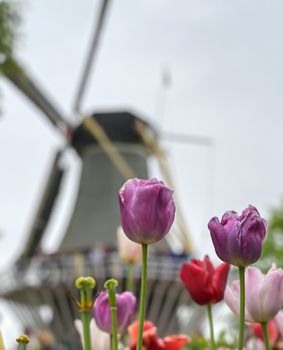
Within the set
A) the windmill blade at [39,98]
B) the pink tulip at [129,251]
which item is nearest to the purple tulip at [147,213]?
the pink tulip at [129,251]

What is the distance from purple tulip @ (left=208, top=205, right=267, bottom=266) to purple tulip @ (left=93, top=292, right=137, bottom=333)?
0.37 metres

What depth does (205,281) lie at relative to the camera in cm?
166

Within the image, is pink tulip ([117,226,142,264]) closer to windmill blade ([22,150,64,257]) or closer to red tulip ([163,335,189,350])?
red tulip ([163,335,189,350])

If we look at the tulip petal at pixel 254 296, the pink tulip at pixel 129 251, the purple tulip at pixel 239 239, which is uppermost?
the purple tulip at pixel 239 239

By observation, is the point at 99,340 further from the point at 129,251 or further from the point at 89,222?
the point at 89,222

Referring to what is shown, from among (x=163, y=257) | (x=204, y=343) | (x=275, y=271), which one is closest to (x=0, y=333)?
(x=275, y=271)

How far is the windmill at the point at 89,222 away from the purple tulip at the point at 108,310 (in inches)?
753

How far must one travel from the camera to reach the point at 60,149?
24.8 meters

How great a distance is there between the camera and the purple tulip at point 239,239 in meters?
1.31

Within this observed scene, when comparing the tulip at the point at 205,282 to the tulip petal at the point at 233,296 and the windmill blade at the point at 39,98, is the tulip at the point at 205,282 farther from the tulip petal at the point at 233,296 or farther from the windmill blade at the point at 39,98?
the windmill blade at the point at 39,98

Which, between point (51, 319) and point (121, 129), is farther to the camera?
point (121, 129)

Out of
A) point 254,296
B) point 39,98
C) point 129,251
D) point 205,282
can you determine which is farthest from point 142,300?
point 39,98

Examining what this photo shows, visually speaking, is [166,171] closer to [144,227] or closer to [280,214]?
[280,214]

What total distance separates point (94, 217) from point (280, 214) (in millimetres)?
5713
